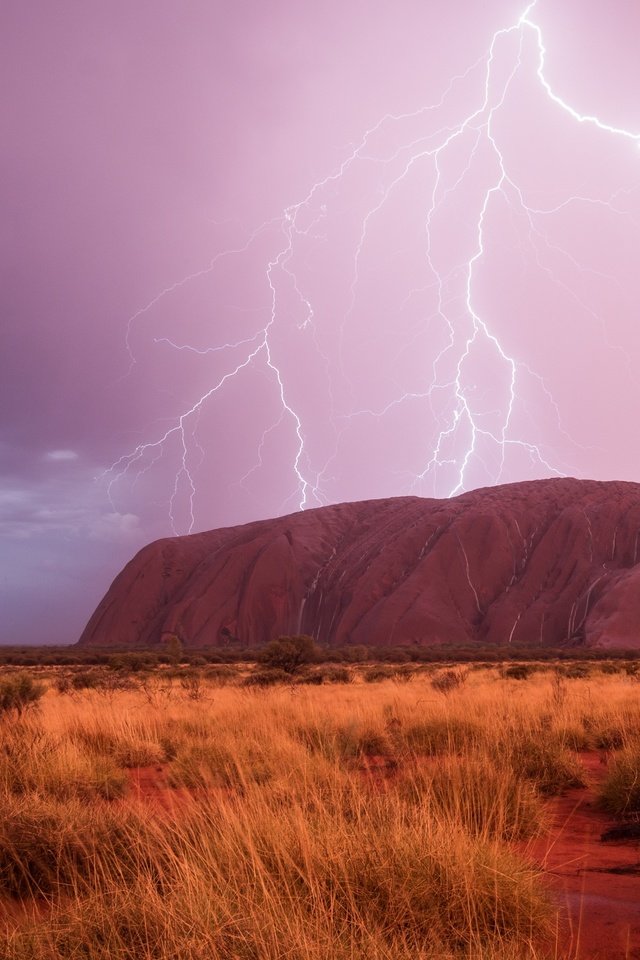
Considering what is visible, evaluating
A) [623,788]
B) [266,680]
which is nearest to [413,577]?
[266,680]

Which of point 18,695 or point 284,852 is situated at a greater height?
point 284,852

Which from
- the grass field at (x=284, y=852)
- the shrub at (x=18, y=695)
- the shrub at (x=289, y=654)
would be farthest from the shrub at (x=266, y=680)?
the grass field at (x=284, y=852)

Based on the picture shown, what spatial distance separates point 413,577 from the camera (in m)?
66.2

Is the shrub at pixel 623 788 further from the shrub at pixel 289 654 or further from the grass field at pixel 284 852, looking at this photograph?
the shrub at pixel 289 654

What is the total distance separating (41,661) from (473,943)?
159ft

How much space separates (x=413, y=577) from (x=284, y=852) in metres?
64.2

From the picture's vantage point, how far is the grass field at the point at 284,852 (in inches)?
104

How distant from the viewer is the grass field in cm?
264

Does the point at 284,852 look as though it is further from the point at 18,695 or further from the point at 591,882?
the point at 18,695

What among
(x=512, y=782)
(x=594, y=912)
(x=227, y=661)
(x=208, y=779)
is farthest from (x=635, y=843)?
(x=227, y=661)

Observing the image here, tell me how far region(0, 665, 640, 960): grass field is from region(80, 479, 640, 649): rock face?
4798 centimetres

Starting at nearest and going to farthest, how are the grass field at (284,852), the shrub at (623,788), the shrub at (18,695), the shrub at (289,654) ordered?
1. the grass field at (284,852)
2. the shrub at (623,788)
3. the shrub at (18,695)
4. the shrub at (289,654)

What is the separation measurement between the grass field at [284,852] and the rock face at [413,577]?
48.0 m

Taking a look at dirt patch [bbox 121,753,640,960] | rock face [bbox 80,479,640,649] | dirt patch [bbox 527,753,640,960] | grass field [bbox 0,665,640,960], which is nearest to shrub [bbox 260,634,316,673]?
grass field [bbox 0,665,640,960]
